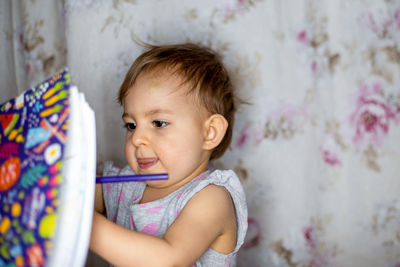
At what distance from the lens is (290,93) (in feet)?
3.41

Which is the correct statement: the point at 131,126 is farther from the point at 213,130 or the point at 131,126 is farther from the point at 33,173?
the point at 33,173

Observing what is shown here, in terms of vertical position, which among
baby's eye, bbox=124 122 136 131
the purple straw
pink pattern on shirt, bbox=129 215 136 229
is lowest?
pink pattern on shirt, bbox=129 215 136 229

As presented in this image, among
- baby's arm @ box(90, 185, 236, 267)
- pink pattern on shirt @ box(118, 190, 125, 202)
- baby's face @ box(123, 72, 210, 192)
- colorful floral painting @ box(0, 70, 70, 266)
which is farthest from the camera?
pink pattern on shirt @ box(118, 190, 125, 202)

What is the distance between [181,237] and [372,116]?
65 centimetres

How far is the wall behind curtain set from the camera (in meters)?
Result: 0.99

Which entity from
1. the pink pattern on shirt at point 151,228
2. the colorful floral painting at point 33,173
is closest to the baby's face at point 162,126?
the pink pattern on shirt at point 151,228

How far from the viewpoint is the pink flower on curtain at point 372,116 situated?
0.99 meters

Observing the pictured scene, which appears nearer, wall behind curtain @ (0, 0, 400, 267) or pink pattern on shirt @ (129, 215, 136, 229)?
pink pattern on shirt @ (129, 215, 136, 229)

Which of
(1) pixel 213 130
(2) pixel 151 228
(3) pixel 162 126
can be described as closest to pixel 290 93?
(1) pixel 213 130

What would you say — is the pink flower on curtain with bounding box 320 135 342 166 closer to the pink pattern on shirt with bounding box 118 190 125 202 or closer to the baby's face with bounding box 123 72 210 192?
the baby's face with bounding box 123 72 210 192

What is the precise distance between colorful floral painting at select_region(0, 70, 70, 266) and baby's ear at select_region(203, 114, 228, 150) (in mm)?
402

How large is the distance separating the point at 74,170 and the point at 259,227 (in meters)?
0.77

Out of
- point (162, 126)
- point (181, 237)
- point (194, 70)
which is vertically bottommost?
point (181, 237)

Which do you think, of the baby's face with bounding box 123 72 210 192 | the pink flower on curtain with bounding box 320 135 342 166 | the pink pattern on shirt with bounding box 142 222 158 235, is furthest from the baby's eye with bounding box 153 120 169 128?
the pink flower on curtain with bounding box 320 135 342 166
